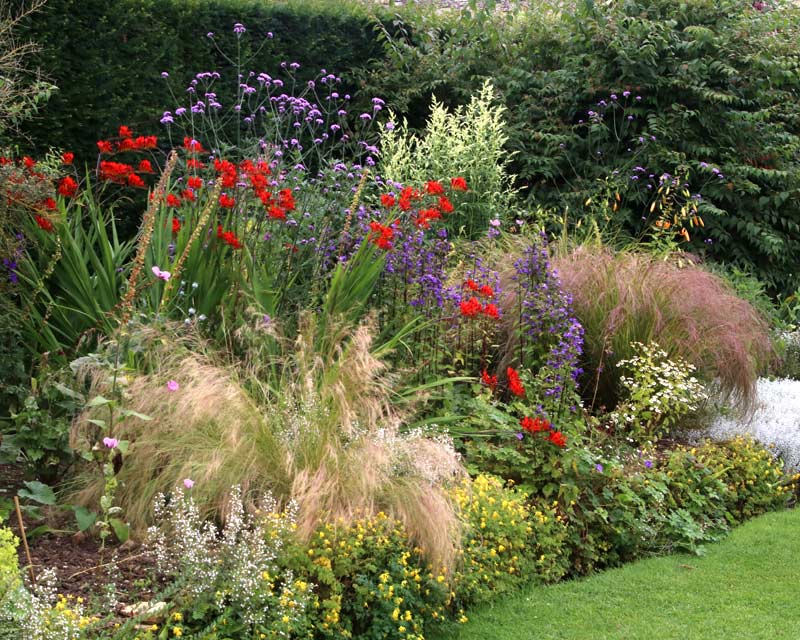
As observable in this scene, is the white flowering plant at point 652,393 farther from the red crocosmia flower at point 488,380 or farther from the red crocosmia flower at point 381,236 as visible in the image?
the red crocosmia flower at point 381,236

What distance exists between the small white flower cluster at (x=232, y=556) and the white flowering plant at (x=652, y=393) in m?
2.67

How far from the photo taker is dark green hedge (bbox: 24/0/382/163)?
285 inches

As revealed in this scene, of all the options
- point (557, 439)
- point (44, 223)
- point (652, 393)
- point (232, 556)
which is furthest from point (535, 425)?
point (44, 223)

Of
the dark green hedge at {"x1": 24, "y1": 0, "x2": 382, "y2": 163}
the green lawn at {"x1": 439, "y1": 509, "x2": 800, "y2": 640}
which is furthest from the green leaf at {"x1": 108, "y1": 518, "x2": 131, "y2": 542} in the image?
the dark green hedge at {"x1": 24, "y1": 0, "x2": 382, "y2": 163}

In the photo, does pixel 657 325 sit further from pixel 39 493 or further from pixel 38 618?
pixel 38 618

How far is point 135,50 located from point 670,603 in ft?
19.6

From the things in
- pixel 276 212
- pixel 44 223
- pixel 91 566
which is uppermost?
pixel 276 212

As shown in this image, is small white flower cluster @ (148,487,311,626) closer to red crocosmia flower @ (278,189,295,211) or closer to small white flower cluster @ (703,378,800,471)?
red crocosmia flower @ (278,189,295,211)

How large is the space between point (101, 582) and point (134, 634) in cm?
36

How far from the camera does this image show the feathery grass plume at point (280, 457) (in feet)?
12.6

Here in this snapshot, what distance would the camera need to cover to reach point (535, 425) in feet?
15.4

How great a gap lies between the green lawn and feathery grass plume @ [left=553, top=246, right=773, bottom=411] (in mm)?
1472

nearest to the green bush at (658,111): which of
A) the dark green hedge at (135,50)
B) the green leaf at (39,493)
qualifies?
→ the dark green hedge at (135,50)

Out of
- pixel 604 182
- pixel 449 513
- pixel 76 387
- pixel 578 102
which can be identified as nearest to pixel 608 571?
pixel 449 513
